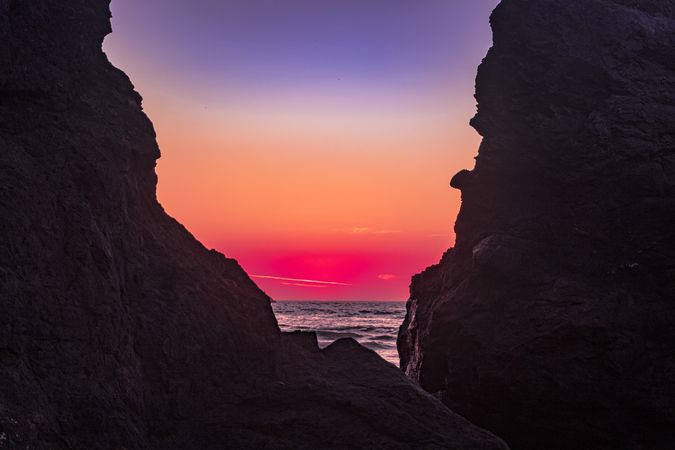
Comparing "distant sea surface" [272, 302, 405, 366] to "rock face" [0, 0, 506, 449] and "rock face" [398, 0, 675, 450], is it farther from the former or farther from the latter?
"rock face" [0, 0, 506, 449]

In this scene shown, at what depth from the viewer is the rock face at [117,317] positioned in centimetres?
521

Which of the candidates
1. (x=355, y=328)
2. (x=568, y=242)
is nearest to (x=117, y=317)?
(x=568, y=242)

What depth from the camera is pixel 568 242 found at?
37.3 feet

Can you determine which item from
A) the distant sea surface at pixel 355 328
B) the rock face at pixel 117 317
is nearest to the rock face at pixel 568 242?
the rock face at pixel 117 317

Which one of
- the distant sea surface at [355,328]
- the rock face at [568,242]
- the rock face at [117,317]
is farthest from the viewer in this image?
the distant sea surface at [355,328]

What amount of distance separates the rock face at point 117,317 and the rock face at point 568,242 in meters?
4.38

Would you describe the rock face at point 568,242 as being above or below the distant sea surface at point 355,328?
above

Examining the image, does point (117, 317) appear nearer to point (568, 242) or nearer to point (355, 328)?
point (568, 242)

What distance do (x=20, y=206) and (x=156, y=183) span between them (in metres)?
2.74

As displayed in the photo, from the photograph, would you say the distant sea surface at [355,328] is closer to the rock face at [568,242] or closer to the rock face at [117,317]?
the rock face at [568,242]

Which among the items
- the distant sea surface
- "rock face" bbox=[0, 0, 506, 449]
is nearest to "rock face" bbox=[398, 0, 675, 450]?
"rock face" bbox=[0, 0, 506, 449]

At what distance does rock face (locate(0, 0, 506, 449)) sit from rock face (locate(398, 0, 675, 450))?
4378mm

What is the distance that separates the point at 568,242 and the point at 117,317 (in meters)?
9.05

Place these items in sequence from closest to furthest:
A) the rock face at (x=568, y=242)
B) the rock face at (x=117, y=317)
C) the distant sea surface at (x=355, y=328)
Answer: the rock face at (x=117, y=317) < the rock face at (x=568, y=242) < the distant sea surface at (x=355, y=328)
